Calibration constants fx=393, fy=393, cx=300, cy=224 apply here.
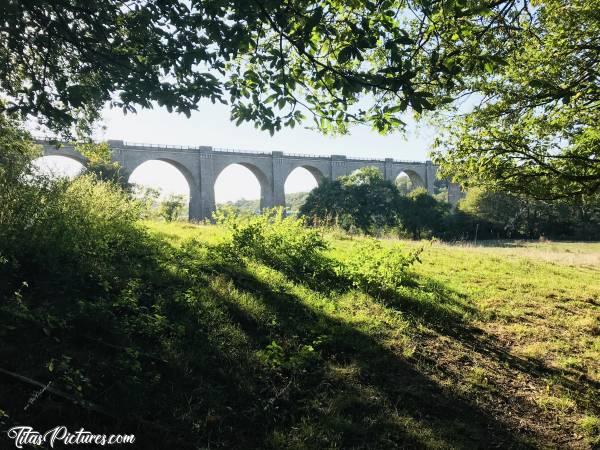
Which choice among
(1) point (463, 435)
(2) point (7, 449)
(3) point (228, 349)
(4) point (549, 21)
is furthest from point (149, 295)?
(4) point (549, 21)

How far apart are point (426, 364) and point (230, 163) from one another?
42.1m

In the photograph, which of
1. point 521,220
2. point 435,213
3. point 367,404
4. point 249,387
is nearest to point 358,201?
point 435,213

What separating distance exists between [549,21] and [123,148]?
37662 mm

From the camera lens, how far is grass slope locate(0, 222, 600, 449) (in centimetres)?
266

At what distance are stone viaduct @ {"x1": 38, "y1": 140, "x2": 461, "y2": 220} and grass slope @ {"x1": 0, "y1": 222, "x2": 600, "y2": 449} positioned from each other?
33591mm

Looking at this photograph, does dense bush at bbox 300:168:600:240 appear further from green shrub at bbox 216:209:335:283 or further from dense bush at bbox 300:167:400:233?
green shrub at bbox 216:209:335:283

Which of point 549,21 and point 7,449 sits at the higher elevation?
point 549,21

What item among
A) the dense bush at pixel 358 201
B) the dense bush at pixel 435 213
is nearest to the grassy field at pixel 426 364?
the dense bush at pixel 435 213

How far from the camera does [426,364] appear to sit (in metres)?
3.95

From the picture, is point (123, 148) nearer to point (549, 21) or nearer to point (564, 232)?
point (549, 21)

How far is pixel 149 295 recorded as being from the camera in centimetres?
411

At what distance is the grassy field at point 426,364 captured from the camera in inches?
114

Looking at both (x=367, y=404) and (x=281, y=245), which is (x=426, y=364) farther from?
(x=281, y=245)

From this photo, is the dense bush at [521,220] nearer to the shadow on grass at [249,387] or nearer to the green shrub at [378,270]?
the green shrub at [378,270]
